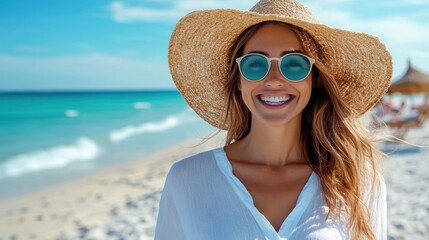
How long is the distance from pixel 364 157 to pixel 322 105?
1.00ft

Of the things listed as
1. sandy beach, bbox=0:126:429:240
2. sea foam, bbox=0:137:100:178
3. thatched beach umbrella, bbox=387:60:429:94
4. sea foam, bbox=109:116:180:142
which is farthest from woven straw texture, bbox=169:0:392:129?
sea foam, bbox=109:116:180:142

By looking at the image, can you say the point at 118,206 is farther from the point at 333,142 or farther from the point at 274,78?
the point at 274,78

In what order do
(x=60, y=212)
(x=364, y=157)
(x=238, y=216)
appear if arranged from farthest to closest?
(x=60, y=212)
(x=364, y=157)
(x=238, y=216)

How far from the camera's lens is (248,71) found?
227 centimetres

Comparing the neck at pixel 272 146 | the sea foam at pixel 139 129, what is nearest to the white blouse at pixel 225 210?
the neck at pixel 272 146

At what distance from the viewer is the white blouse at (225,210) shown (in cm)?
208

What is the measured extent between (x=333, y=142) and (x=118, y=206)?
5.51 meters

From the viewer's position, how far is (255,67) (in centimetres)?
225

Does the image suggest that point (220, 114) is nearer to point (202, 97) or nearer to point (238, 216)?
point (202, 97)

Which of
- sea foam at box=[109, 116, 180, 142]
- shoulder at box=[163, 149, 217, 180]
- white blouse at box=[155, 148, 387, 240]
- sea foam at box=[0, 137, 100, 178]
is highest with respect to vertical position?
shoulder at box=[163, 149, 217, 180]

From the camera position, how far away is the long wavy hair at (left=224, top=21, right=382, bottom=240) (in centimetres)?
226

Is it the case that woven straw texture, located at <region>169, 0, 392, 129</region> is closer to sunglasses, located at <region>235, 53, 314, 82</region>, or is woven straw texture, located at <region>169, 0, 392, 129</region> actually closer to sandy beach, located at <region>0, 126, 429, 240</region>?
sunglasses, located at <region>235, 53, 314, 82</region>

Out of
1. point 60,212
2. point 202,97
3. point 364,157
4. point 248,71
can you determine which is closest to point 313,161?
point 364,157

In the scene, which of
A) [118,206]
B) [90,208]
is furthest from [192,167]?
[90,208]
